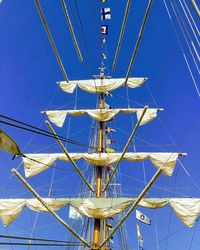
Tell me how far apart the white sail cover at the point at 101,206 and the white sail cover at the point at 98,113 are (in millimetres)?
5332

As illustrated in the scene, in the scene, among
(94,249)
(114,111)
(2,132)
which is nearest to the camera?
(2,132)

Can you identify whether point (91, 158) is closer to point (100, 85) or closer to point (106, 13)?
point (100, 85)

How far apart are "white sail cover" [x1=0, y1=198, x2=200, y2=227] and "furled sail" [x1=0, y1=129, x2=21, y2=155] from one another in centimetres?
967

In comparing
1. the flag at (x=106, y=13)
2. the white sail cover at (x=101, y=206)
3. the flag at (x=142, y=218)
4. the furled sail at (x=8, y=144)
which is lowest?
the furled sail at (x=8, y=144)

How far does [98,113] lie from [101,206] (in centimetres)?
653

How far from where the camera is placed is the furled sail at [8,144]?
469cm

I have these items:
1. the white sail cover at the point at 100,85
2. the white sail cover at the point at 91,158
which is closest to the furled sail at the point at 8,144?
the white sail cover at the point at 91,158

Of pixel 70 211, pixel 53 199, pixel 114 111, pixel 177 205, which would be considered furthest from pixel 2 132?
pixel 70 211

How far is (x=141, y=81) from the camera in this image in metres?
19.8

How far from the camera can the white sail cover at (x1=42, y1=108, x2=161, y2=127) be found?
1913cm

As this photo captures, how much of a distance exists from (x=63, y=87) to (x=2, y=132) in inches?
619

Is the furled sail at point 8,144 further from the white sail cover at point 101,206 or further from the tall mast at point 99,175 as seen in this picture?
the white sail cover at point 101,206

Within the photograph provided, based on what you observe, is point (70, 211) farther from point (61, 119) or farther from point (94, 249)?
point (94, 249)

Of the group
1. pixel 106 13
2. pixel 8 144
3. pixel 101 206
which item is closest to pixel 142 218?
pixel 101 206
